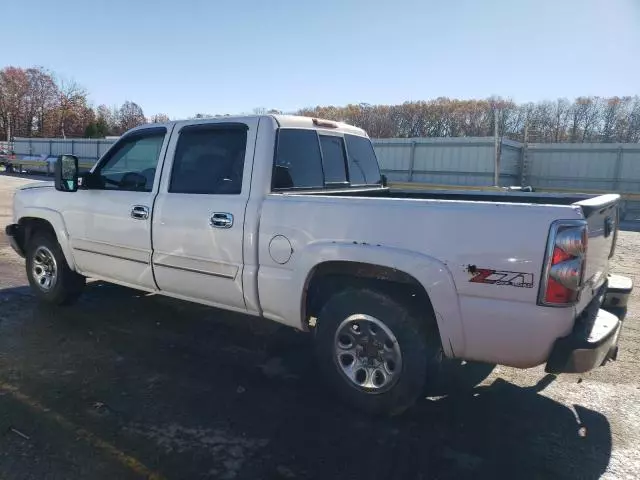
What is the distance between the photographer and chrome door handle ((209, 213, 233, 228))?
3.69 metres

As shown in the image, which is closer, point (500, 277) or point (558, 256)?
point (558, 256)

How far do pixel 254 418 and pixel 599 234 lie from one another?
2561 millimetres

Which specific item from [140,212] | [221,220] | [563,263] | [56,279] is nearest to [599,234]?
[563,263]

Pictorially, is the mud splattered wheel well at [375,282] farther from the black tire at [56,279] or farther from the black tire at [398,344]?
the black tire at [56,279]

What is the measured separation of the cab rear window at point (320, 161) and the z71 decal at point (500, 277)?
1659 millimetres

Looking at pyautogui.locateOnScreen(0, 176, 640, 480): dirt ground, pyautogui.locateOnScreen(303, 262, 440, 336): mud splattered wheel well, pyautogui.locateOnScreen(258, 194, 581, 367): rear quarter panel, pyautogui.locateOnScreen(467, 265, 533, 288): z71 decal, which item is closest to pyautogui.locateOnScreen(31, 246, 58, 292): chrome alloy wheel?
pyautogui.locateOnScreen(0, 176, 640, 480): dirt ground

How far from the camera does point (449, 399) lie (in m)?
3.52

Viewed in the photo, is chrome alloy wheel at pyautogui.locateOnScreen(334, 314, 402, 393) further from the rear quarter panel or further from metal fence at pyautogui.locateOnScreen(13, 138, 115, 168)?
metal fence at pyautogui.locateOnScreen(13, 138, 115, 168)

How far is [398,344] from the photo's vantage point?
10.2 feet

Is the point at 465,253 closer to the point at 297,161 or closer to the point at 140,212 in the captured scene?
the point at 297,161

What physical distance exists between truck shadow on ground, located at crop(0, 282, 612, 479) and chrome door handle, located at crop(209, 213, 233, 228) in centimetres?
119

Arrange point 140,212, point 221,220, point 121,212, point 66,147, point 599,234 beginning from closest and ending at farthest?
point 599,234 → point 221,220 → point 140,212 → point 121,212 → point 66,147

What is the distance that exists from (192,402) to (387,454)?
4.64 feet

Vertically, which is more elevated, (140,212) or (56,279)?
(140,212)
